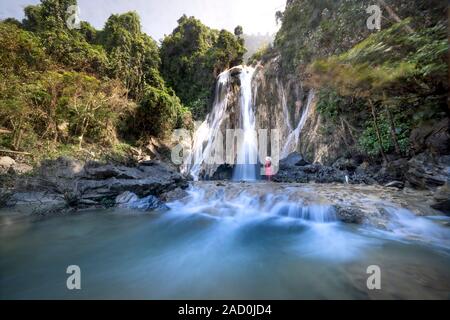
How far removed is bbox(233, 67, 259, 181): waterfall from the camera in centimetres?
1658

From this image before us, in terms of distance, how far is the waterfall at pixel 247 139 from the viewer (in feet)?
54.4

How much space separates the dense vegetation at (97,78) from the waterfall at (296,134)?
998 cm

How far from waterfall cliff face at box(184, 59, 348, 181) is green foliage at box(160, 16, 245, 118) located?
3.08 m

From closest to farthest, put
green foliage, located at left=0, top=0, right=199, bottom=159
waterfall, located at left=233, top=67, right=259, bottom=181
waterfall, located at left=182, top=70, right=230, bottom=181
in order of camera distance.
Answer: green foliage, located at left=0, top=0, right=199, bottom=159 → waterfall, located at left=233, top=67, right=259, bottom=181 → waterfall, located at left=182, top=70, right=230, bottom=181

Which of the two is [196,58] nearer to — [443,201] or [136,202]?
[136,202]

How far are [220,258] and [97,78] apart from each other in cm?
2086

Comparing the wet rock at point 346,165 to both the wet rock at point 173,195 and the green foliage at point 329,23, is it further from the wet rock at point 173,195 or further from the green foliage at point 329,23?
the wet rock at point 173,195

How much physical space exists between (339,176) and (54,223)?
34.2 ft

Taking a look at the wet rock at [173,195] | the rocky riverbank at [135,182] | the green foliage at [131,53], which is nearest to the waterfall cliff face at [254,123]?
the rocky riverbank at [135,182]

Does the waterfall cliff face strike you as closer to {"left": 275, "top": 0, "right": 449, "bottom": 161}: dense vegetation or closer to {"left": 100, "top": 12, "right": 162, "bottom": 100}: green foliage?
{"left": 275, "top": 0, "right": 449, "bottom": 161}: dense vegetation

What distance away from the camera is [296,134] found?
15.2 m

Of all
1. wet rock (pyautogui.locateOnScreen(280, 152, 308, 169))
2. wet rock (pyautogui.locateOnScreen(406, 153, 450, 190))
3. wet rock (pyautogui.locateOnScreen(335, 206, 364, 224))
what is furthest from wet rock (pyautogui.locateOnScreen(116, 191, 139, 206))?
wet rock (pyautogui.locateOnScreen(406, 153, 450, 190))
